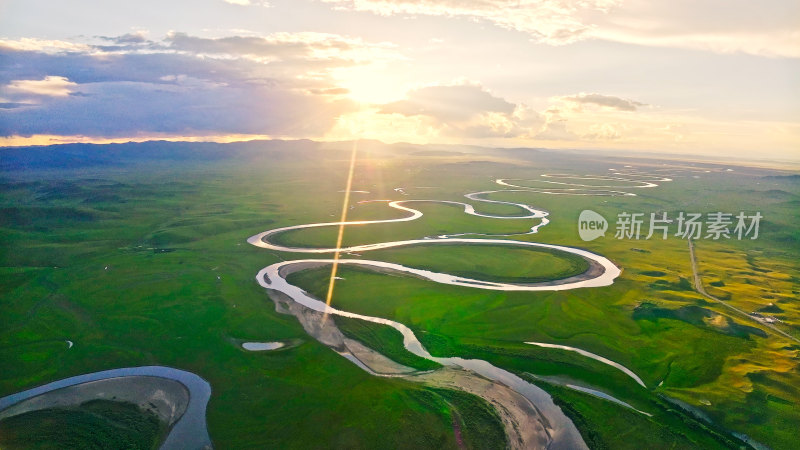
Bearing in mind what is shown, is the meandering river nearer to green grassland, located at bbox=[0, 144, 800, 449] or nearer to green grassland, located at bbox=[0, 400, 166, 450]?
green grassland, located at bbox=[0, 144, 800, 449]

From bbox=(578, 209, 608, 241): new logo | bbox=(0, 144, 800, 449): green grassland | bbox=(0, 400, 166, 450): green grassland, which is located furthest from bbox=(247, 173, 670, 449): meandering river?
bbox=(0, 400, 166, 450): green grassland

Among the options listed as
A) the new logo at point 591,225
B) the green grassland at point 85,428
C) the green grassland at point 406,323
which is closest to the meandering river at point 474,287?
the green grassland at point 406,323

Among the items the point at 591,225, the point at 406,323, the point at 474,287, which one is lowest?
the point at 406,323

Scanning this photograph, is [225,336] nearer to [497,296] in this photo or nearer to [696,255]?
[497,296]

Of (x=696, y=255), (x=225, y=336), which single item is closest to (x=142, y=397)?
(x=225, y=336)

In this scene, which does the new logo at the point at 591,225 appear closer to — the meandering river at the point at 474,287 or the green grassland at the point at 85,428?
the meandering river at the point at 474,287

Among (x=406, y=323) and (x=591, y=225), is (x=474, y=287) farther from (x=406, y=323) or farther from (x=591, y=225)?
(x=591, y=225)

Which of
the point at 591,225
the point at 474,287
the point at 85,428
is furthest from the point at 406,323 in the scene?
the point at 591,225

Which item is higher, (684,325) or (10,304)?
(684,325)
